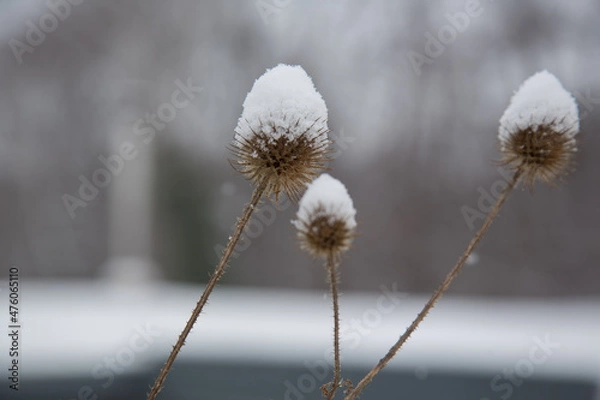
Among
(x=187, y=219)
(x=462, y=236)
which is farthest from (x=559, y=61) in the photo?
(x=187, y=219)

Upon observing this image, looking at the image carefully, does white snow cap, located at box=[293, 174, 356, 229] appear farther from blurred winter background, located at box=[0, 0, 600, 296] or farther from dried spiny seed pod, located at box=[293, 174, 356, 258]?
blurred winter background, located at box=[0, 0, 600, 296]

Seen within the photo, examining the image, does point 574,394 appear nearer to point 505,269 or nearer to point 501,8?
point 505,269

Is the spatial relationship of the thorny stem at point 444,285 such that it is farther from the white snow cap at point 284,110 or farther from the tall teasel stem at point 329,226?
the white snow cap at point 284,110

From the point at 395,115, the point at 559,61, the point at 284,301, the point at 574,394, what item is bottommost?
the point at 574,394

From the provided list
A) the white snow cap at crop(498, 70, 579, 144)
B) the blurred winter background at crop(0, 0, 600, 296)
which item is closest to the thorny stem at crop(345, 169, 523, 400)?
the white snow cap at crop(498, 70, 579, 144)

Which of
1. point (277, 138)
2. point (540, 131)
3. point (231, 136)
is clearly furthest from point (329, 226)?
point (231, 136)

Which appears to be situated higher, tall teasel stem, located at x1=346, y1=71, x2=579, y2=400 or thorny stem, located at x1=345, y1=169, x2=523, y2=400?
tall teasel stem, located at x1=346, y1=71, x2=579, y2=400

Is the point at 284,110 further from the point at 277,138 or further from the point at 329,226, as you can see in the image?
the point at 329,226
